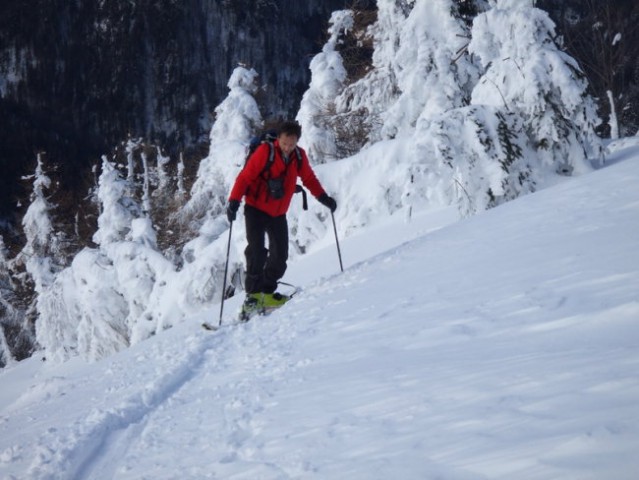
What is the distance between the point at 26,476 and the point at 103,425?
0.49 meters

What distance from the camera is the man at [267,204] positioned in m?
5.14

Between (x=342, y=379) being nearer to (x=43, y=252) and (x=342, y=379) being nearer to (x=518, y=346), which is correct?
(x=518, y=346)

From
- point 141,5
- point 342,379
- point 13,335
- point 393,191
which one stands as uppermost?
point 141,5

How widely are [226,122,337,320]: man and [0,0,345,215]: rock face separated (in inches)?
2285

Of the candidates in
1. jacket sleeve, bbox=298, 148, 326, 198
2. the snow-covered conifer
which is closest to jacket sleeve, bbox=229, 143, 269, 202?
jacket sleeve, bbox=298, 148, 326, 198

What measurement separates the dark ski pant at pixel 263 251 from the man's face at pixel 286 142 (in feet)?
2.60

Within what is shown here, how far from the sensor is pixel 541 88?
25.6 ft

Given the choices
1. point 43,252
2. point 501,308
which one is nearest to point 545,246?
point 501,308

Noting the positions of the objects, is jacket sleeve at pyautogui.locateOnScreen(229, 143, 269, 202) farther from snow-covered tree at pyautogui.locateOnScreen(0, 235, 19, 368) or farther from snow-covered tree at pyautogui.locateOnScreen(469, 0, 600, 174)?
snow-covered tree at pyautogui.locateOnScreen(0, 235, 19, 368)

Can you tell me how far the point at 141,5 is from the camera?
6838cm

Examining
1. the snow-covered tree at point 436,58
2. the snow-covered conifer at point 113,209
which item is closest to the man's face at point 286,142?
the snow-covered tree at point 436,58

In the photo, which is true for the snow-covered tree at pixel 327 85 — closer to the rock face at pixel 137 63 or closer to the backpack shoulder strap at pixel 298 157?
the backpack shoulder strap at pixel 298 157

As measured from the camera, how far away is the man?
514 cm

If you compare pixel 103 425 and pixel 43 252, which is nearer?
pixel 103 425
